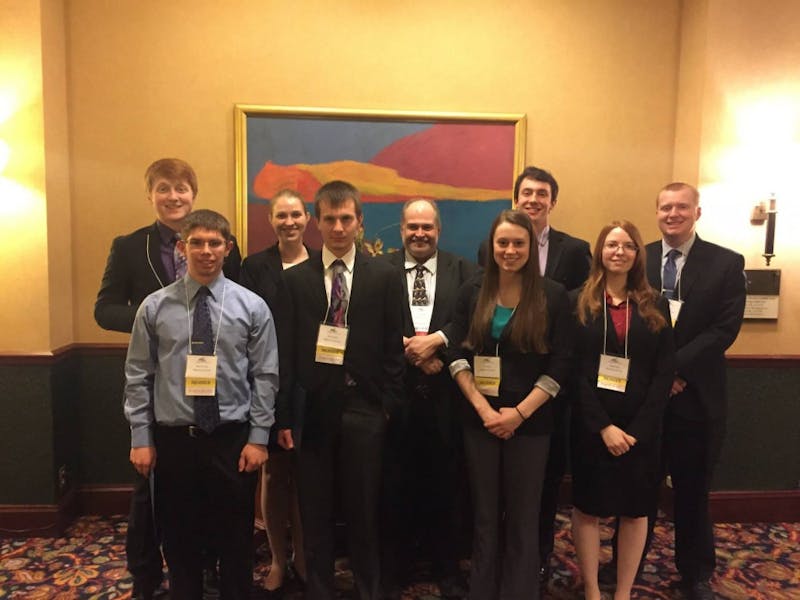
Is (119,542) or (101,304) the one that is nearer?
(101,304)

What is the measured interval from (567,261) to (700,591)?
1.56m

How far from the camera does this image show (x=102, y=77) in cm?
312

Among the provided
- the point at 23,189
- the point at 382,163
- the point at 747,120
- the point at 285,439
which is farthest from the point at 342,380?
the point at 747,120

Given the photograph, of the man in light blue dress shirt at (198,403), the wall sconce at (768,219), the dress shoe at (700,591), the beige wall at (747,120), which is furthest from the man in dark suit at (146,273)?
the wall sconce at (768,219)

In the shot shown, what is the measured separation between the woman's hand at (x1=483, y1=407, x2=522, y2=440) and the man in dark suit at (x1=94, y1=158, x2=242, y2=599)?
4.66 ft

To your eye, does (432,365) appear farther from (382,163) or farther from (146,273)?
(382,163)

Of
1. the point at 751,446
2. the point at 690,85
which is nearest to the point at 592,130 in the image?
the point at 690,85

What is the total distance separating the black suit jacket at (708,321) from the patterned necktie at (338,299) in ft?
4.77

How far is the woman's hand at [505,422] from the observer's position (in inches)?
82.7

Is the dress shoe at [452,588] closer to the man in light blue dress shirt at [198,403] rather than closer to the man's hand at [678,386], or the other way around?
the man in light blue dress shirt at [198,403]

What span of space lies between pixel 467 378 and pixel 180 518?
3.83 feet

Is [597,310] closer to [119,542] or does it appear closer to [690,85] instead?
[690,85]

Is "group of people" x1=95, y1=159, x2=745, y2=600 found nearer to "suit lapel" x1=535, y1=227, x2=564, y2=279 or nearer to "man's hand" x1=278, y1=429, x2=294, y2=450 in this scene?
"man's hand" x1=278, y1=429, x2=294, y2=450

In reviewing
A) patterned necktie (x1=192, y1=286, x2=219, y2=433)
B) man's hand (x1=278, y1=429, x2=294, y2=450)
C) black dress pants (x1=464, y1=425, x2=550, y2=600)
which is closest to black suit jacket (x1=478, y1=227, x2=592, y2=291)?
black dress pants (x1=464, y1=425, x2=550, y2=600)
